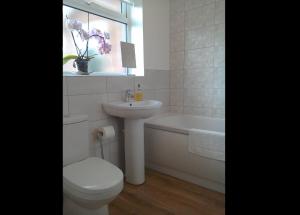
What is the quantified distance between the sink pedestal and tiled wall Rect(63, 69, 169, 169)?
21cm

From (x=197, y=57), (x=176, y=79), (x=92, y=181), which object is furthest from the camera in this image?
(x=176, y=79)

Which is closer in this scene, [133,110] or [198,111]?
[133,110]

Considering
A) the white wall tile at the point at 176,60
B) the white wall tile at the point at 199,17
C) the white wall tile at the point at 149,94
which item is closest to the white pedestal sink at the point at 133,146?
the white wall tile at the point at 149,94

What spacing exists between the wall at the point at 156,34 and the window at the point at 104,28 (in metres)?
0.14

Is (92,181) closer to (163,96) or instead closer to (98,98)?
(98,98)

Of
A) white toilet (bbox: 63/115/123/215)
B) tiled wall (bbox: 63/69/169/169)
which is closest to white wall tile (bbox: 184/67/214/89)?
tiled wall (bbox: 63/69/169/169)

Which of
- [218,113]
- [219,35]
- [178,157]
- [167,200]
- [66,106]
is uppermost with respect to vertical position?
[219,35]

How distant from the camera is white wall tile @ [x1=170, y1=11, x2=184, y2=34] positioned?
9.35ft

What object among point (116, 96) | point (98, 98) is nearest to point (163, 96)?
point (116, 96)

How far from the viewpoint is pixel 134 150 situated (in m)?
2.05

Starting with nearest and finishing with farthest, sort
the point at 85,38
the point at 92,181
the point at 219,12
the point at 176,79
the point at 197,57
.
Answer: the point at 92,181
the point at 85,38
the point at 219,12
the point at 197,57
the point at 176,79

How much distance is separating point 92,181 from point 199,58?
209 centimetres
